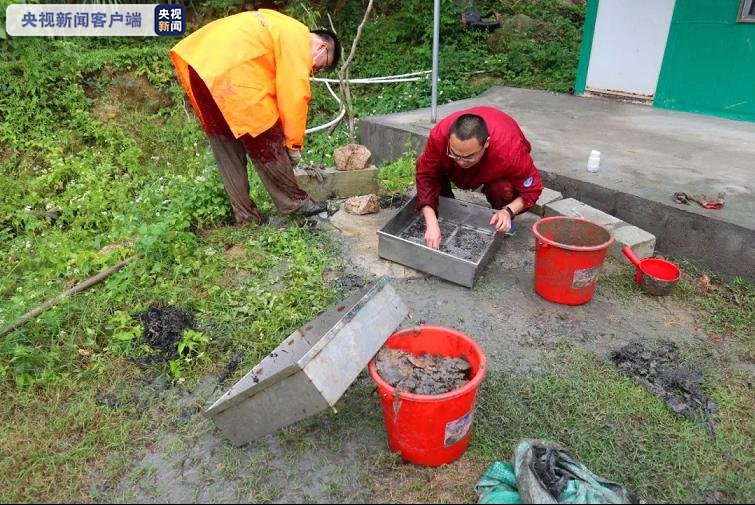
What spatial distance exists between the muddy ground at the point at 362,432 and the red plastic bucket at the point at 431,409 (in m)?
0.10

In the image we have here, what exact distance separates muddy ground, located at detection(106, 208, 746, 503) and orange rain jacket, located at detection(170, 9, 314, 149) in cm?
160

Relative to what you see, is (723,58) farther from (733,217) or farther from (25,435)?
(25,435)

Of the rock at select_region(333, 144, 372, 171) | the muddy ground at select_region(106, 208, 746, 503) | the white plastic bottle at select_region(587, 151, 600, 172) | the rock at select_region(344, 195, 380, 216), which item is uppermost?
the white plastic bottle at select_region(587, 151, 600, 172)

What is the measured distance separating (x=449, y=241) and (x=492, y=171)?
2.24 ft

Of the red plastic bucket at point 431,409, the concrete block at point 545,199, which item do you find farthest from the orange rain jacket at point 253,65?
the concrete block at point 545,199

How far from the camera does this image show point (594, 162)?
446 cm

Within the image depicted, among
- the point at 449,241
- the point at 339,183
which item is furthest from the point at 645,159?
the point at 339,183

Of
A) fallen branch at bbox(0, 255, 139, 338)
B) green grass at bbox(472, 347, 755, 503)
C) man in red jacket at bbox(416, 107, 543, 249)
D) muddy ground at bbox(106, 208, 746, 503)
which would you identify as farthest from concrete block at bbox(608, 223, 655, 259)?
fallen branch at bbox(0, 255, 139, 338)

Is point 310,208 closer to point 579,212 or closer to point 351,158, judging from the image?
point 351,158

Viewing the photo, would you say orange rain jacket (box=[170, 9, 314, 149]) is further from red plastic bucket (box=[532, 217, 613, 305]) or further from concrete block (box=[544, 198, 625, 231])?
concrete block (box=[544, 198, 625, 231])

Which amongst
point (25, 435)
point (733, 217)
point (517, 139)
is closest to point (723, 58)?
point (733, 217)

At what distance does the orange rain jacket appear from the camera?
11.4 ft

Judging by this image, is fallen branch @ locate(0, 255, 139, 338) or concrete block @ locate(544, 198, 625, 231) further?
concrete block @ locate(544, 198, 625, 231)

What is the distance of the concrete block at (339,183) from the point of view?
482 cm
